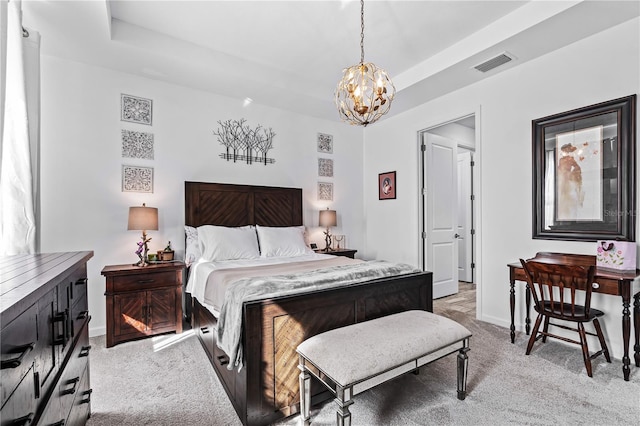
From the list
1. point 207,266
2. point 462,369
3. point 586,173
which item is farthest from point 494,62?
point 207,266

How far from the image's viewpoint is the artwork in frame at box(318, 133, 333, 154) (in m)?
4.92

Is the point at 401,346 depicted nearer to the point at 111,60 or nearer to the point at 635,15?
the point at 635,15

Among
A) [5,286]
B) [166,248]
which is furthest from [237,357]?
[166,248]

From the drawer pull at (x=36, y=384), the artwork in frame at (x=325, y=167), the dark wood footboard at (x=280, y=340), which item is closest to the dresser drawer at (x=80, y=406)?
the drawer pull at (x=36, y=384)

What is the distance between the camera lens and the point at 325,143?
16.3ft

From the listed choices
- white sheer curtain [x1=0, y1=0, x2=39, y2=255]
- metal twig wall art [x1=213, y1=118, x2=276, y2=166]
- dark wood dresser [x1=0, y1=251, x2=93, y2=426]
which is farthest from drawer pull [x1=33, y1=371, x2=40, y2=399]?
metal twig wall art [x1=213, y1=118, x2=276, y2=166]

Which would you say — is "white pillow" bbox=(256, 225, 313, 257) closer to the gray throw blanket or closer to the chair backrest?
the gray throw blanket

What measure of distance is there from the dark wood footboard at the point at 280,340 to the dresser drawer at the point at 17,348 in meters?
0.98

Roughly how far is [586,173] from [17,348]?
3857mm

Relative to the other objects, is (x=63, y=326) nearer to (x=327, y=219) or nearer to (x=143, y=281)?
(x=143, y=281)

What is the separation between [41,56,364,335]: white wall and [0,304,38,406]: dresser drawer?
278 centimetres

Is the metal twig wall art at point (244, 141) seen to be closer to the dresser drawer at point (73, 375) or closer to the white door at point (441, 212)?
the white door at point (441, 212)

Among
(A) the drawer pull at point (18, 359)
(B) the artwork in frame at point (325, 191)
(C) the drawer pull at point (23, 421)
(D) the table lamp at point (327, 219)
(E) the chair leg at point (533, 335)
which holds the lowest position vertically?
(E) the chair leg at point (533, 335)

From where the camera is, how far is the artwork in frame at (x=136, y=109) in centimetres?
341
